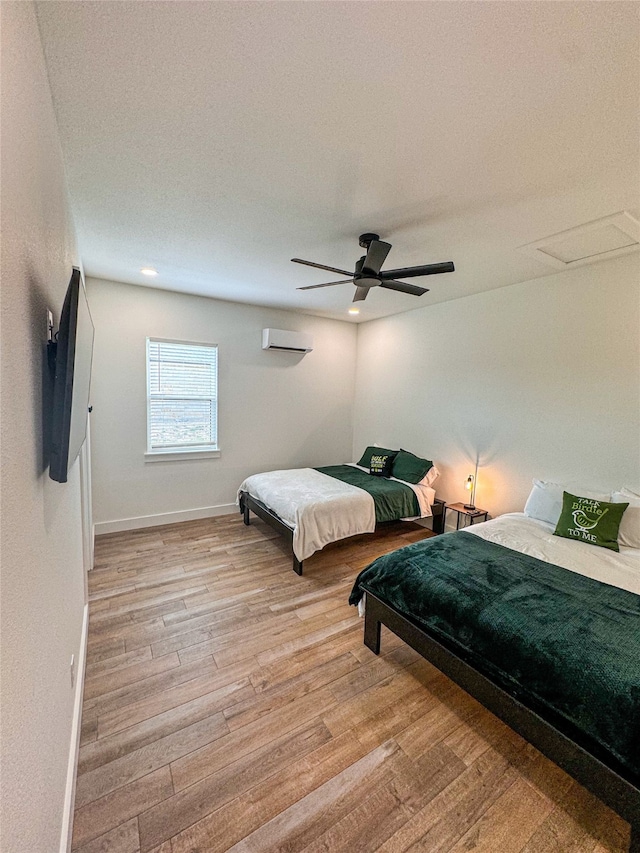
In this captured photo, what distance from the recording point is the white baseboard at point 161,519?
3.95m

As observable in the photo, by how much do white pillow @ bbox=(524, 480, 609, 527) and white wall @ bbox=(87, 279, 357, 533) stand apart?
3.00 metres

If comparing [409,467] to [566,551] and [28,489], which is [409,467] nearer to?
[566,551]

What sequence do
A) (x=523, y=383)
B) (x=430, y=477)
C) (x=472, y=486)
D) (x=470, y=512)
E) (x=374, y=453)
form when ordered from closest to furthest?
1. (x=523, y=383)
2. (x=470, y=512)
3. (x=472, y=486)
4. (x=430, y=477)
5. (x=374, y=453)

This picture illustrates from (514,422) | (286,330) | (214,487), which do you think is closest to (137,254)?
(286,330)

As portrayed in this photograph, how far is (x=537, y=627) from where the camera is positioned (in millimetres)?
1639

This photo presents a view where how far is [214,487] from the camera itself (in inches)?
180

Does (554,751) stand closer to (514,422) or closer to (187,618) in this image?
(187,618)

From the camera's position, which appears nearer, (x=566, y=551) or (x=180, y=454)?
(x=566, y=551)

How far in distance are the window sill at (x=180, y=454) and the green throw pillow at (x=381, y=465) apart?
80.9 inches

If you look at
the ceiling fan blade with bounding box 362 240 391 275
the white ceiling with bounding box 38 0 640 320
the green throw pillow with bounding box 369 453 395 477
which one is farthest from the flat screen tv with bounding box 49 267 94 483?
the green throw pillow with bounding box 369 453 395 477

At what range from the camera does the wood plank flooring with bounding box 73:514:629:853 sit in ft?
4.41

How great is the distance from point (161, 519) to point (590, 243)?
4975 mm

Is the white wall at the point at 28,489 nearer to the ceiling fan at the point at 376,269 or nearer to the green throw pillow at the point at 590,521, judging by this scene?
the ceiling fan at the point at 376,269

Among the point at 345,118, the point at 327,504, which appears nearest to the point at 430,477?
the point at 327,504
